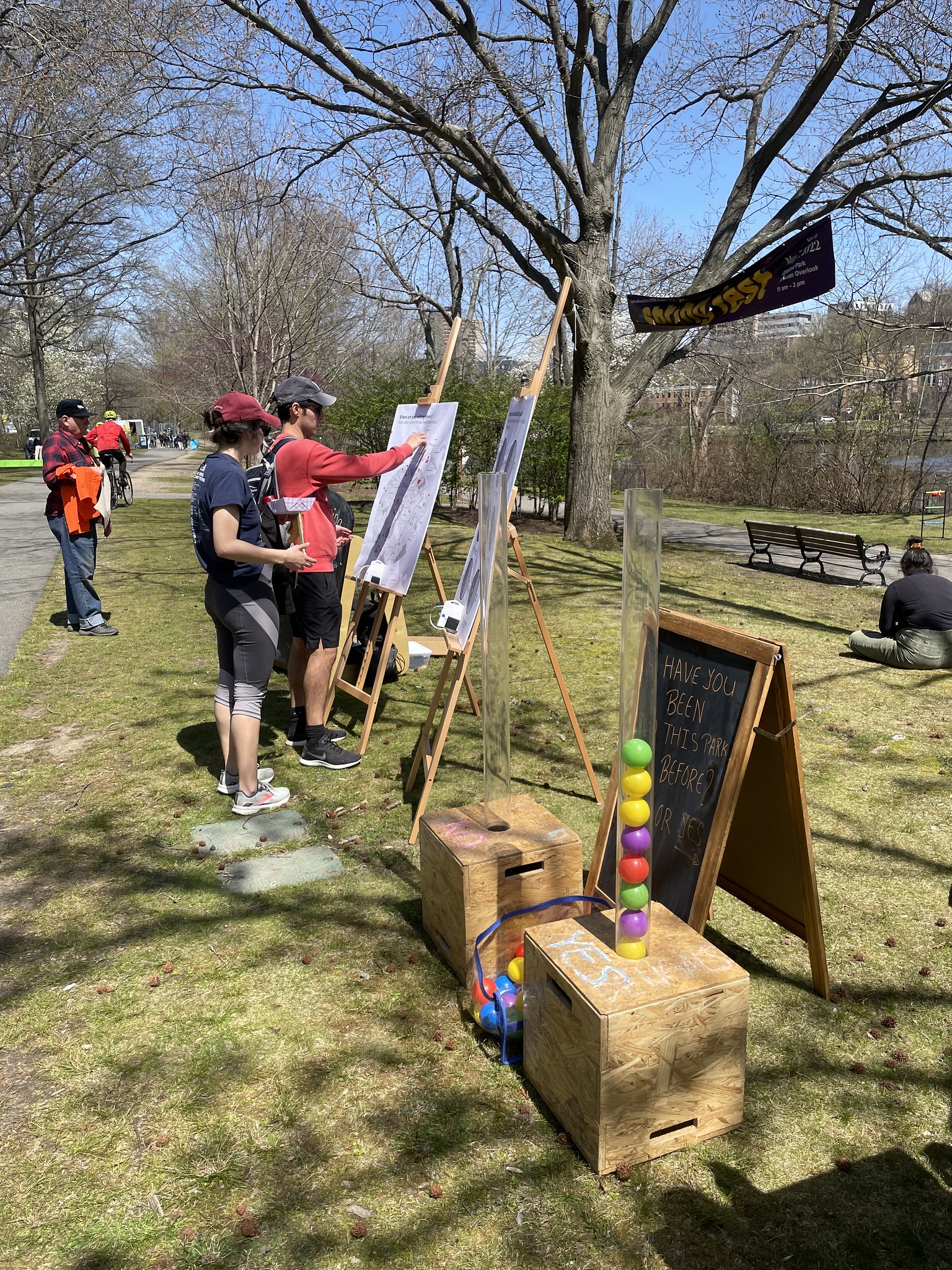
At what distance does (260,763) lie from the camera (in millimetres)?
5113

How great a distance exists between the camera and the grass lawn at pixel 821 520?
16406 mm

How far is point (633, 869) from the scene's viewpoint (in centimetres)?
233

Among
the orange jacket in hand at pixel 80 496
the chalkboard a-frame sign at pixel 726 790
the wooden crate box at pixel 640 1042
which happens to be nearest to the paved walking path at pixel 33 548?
the orange jacket in hand at pixel 80 496

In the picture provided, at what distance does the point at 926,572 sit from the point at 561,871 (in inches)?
206

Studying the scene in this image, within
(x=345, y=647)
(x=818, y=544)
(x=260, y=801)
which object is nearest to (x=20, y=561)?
(x=345, y=647)

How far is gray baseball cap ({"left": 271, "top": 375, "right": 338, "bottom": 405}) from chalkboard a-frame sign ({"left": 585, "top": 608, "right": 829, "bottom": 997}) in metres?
2.27

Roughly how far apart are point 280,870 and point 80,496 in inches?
197

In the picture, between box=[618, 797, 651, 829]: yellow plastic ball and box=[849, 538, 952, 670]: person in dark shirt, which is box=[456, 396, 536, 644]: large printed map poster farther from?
box=[849, 538, 952, 670]: person in dark shirt

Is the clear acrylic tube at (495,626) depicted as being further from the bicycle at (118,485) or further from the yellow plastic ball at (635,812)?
the bicycle at (118,485)

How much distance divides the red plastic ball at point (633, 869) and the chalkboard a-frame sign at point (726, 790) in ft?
1.90

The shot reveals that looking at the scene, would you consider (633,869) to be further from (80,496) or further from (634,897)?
(80,496)

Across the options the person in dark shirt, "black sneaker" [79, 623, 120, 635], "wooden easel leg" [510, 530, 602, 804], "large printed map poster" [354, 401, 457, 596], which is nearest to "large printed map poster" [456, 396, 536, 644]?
"wooden easel leg" [510, 530, 602, 804]

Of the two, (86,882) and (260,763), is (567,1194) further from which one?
(260,763)

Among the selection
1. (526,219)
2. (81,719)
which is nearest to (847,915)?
(81,719)
